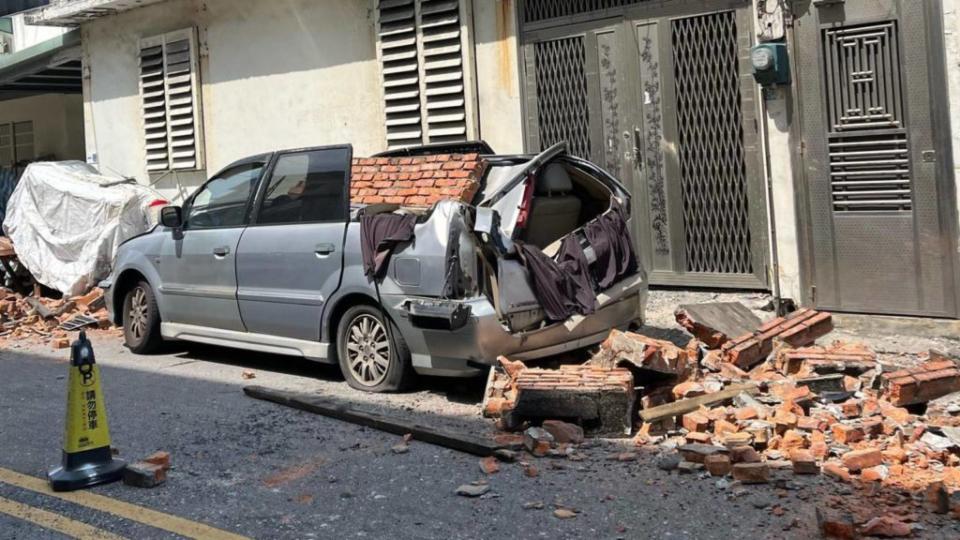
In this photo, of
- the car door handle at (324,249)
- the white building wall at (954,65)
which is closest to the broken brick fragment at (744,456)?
the car door handle at (324,249)

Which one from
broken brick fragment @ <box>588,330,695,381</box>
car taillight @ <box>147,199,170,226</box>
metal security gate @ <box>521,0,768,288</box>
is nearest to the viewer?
broken brick fragment @ <box>588,330,695,381</box>

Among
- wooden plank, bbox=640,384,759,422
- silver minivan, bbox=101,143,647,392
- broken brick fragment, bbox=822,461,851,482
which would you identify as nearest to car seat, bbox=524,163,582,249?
silver minivan, bbox=101,143,647,392

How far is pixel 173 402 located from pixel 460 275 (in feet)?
8.09

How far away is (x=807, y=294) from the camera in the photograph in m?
8.86

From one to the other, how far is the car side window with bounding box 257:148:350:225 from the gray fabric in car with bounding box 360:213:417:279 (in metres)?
0.43

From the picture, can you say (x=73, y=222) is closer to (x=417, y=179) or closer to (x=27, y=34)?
(x=417, y=179)

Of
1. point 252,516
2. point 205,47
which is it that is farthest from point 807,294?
point 205,47

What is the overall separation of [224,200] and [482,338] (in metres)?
3.20

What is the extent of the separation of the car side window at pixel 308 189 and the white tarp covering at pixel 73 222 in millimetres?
5312

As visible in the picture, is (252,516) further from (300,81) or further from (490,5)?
(300,81)

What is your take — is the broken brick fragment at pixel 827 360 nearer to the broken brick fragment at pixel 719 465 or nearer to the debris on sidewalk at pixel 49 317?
the broken brick fragment at pixel 719 465

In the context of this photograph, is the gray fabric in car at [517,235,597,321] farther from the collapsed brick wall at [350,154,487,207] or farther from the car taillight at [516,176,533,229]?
the collapsed brick wall at [350,154,487,207]

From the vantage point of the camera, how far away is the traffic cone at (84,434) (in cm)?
545

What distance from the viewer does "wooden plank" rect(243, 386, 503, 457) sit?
19.3 feet
